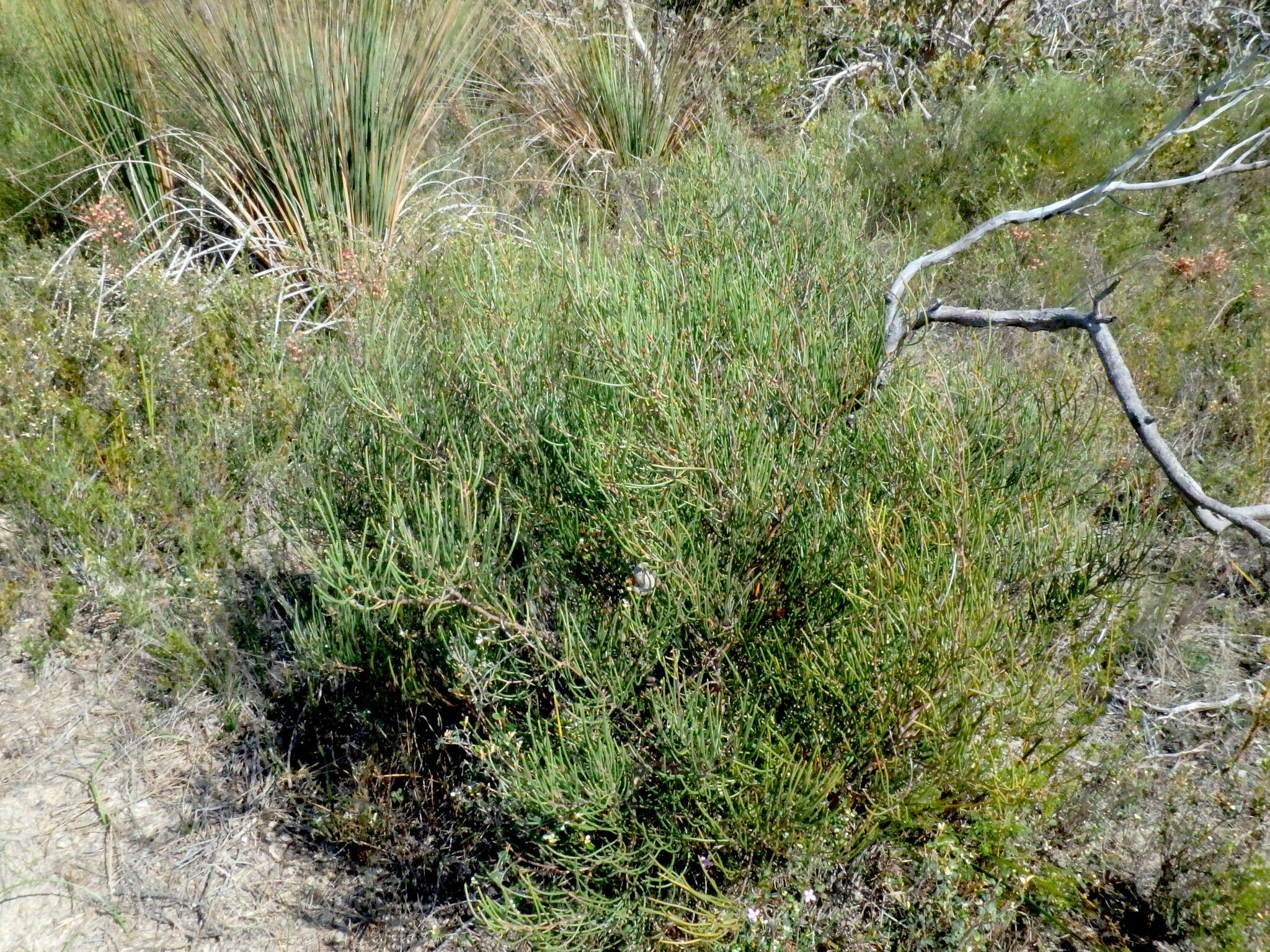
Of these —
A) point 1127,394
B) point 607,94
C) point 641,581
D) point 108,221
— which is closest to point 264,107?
point 108,221

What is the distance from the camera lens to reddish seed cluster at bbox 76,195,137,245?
3920 mm

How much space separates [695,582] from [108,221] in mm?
3379

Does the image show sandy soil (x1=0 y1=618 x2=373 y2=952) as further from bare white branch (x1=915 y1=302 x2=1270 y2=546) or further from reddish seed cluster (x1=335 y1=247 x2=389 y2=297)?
bare white branch (x1=915 y1=302 x2=1270 y2=546)

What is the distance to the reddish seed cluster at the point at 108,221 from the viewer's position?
3920mm

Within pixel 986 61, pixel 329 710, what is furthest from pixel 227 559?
pixel 986 61

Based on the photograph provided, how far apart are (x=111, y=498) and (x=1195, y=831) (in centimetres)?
335

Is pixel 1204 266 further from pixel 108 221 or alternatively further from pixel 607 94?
pixel 108 221

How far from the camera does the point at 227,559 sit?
308cm

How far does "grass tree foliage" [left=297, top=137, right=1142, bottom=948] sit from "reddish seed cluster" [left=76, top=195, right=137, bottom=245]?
2226 millimetres

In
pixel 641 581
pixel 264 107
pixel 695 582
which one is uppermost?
pixel 264 107

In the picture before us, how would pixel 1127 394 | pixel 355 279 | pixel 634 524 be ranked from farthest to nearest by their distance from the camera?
pixel 355 279
pixel 1127 394
pixel 634 524

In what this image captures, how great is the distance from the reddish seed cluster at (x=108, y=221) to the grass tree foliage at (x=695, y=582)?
2.23 m

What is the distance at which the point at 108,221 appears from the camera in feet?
12.9

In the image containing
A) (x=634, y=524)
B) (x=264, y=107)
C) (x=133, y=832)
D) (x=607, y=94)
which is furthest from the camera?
(x=607, y=94)
